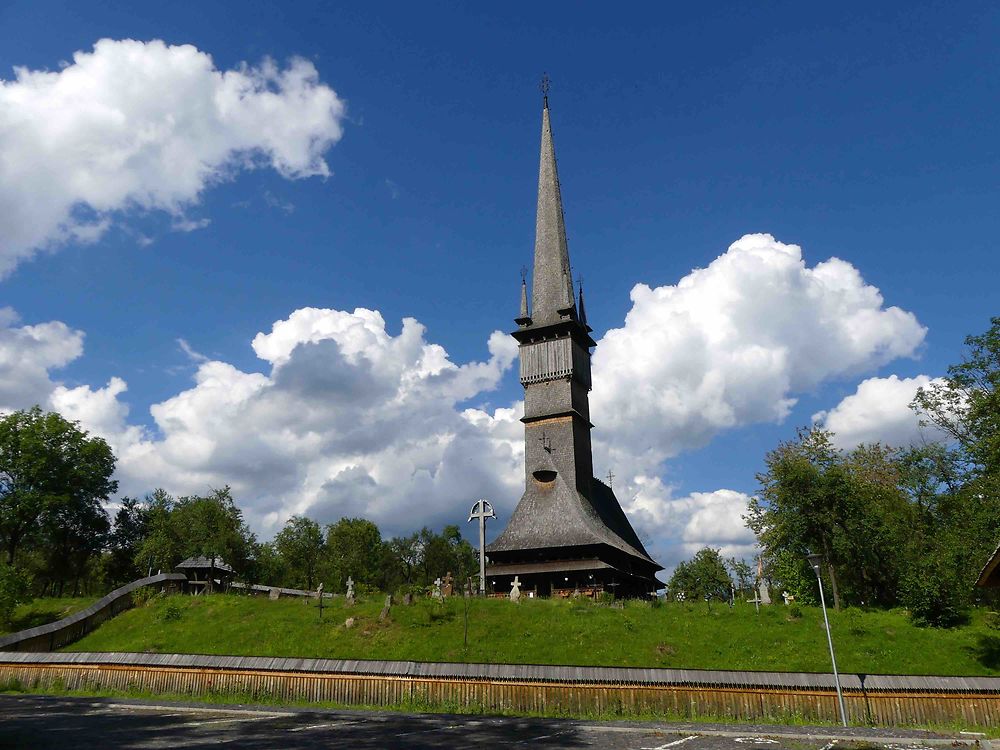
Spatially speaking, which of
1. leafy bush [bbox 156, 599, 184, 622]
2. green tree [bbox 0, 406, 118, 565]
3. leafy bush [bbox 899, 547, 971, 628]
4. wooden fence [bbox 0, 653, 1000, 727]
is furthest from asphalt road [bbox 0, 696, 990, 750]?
green tree [bbox 0, 406, 118, 565]

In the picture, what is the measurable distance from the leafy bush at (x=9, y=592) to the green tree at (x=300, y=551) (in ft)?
150

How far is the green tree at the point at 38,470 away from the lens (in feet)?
191

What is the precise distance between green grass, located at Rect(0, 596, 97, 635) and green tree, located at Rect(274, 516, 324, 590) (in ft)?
127

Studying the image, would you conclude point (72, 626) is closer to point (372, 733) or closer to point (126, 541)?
point (372, 733)

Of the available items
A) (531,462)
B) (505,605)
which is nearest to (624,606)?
(505,605)

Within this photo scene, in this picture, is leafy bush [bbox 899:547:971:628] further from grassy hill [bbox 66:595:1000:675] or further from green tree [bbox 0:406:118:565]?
green tree [bbox 0:406:118:565]

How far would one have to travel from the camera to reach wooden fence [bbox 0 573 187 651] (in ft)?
114

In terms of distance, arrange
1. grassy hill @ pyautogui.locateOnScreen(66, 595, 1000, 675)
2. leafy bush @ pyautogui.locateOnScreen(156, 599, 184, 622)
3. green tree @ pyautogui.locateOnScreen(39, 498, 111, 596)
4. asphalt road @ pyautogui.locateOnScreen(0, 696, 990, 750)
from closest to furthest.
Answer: asphalt road @ pyautogui.locateOnScreen(0, 696, 990, 750) < grassy hill @ pyautogui.locateOnScreen(66, 595, 1000, 675) < leafy bush @ pyautogui.locateOnScreen(156, 599, 184, 622) < green tree @ pyautogui.locateOnScreen(39, 498, 111, 596)

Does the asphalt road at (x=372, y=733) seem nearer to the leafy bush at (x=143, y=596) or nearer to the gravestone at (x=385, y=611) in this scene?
the gravestone at (x=385, y=611)

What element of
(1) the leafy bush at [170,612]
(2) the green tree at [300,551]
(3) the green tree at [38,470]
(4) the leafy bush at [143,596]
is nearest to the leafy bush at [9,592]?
(4) the leafy bush at [143,596]

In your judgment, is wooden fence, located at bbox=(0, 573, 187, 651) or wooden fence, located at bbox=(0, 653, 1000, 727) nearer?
wooden fence, located at bbox=(0, 653, 1000, 727)

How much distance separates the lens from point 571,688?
21547 mm

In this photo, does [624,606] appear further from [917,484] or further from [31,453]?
[31,453]

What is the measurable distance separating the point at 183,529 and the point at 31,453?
15369mm
